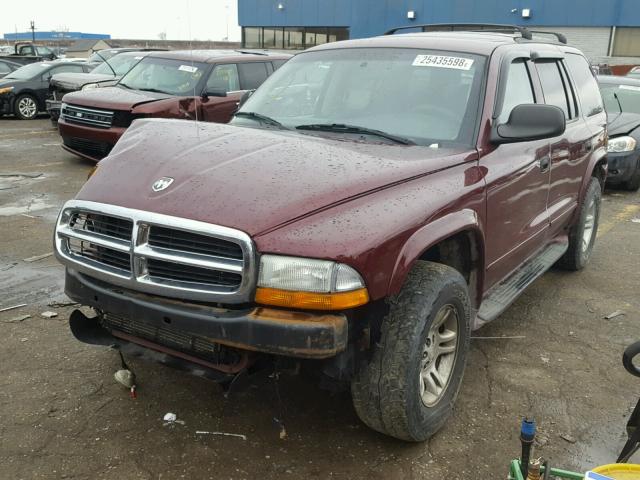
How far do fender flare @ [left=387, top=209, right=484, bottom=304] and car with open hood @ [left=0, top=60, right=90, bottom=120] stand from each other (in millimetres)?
15040

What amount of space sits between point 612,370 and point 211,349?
2.52 metres

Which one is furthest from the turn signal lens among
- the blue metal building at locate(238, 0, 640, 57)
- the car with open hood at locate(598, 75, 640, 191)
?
the blue metal building at locate(238, 0, 640, 57)

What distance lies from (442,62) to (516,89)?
0.56 metres

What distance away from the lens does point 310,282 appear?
2.37 meters

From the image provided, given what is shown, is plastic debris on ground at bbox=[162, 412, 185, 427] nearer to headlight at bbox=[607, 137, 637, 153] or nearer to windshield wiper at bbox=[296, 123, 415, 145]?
windshield wiper at bbox=[296, 123, 415, 145]

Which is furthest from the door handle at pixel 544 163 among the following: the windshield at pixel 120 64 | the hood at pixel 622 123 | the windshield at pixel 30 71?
the windshield at pixel 30 71

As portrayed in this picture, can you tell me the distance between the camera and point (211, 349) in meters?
2.64

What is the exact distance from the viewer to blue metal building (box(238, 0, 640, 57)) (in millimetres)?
27203

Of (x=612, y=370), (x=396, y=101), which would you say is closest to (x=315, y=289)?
(x=396, y=101)

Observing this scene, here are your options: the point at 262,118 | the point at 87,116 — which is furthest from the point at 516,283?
the point at 87,116

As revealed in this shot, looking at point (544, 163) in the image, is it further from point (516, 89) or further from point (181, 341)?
point (181, 341)

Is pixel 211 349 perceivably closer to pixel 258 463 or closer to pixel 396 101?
pixel 258 463

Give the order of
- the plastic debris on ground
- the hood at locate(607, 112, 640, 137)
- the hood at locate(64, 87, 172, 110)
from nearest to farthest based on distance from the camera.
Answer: the plastic debris on ground
the hood at locate(64, 87, 172, 110)
the hood at locate(607, 112, 640, 137)

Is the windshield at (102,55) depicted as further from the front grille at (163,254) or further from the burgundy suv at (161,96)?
the front grille at (163,254)
